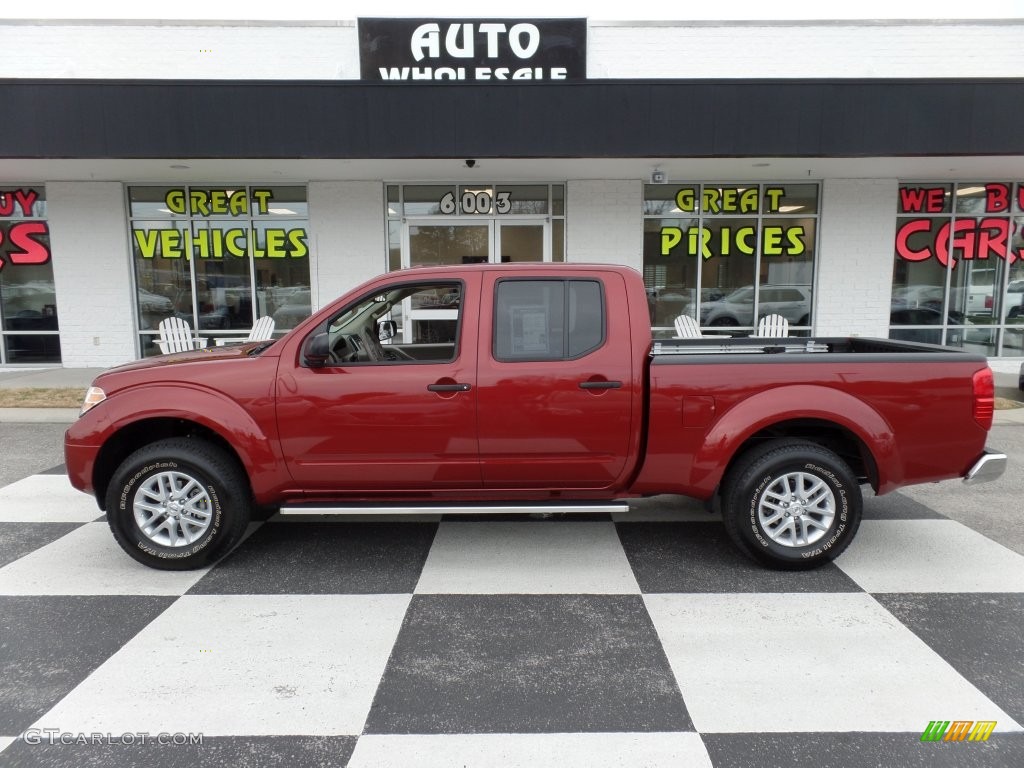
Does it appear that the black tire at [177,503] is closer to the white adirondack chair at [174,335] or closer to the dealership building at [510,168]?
the dealership building at [510,168]

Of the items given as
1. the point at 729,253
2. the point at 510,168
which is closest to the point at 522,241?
the point at 510,168

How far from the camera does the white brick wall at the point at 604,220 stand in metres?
12.8

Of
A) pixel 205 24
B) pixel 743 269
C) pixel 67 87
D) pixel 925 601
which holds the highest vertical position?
pixel 205 24

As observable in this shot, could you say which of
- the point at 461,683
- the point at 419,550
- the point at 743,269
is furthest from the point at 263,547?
the point at 743,269

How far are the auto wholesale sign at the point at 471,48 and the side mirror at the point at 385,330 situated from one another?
27.5ft

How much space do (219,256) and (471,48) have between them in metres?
6.17

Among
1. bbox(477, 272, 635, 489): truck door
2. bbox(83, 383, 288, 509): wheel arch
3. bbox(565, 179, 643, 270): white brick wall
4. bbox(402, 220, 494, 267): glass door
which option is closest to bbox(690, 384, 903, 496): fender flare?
bbox(477, 272, 635, 489): truck door

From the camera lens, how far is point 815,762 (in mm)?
2570

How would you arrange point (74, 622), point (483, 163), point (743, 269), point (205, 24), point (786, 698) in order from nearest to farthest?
point (786, 698) < point (74, 622) < point (483, 163) < point (205, 24) < point (743, 269)

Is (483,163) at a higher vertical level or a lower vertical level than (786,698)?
higher

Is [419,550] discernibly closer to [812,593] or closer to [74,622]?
[74,622]

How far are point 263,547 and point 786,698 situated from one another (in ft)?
11.3

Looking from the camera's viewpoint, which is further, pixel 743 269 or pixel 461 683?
pixel 743 269

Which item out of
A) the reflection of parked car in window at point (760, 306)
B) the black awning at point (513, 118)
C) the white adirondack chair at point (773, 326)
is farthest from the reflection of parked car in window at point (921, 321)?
the black awning at point (513, 118)
